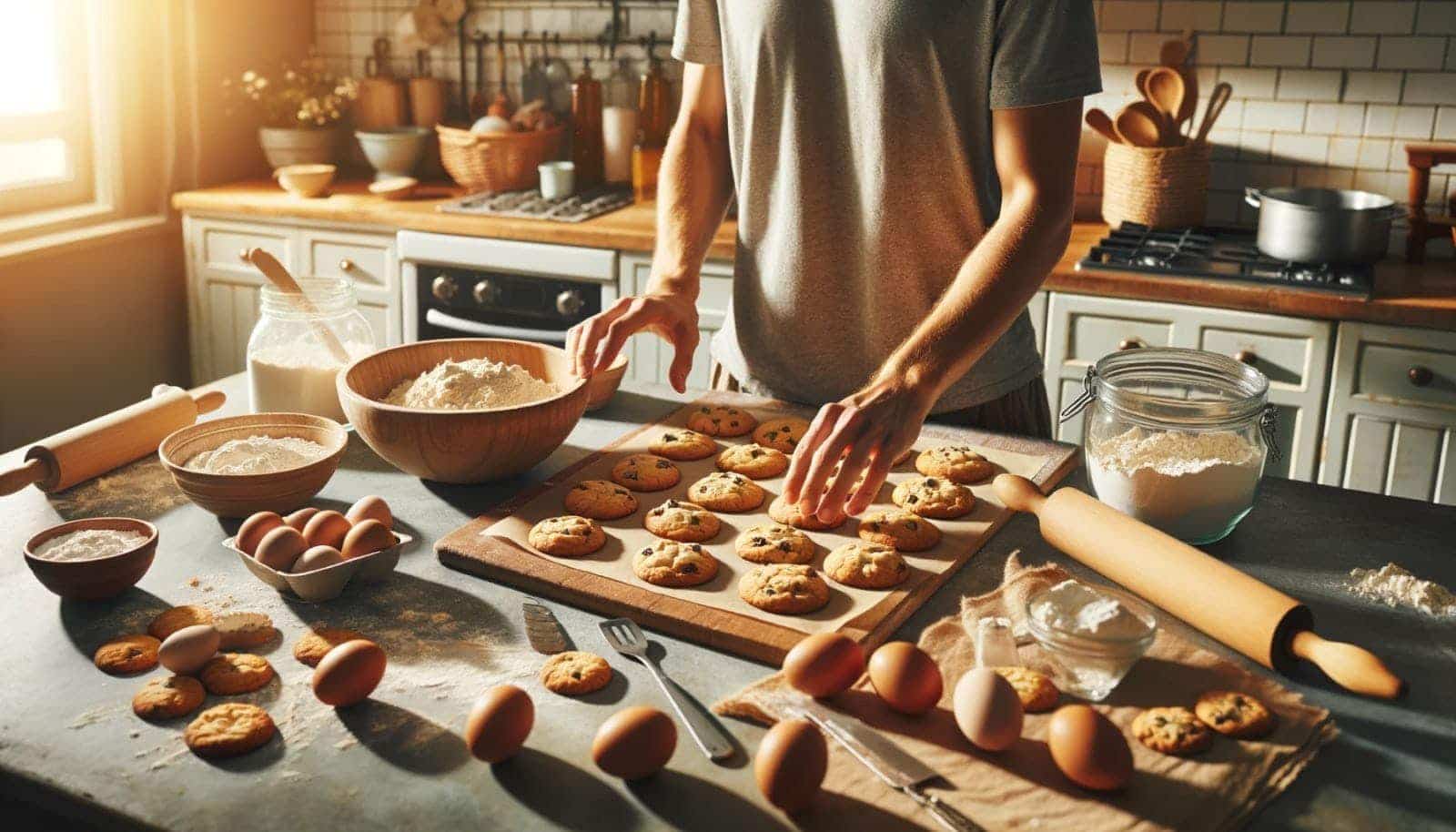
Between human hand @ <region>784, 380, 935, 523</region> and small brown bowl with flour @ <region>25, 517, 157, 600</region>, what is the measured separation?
65 centimetres

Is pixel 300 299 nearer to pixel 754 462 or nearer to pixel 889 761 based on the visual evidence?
pixel 754 462

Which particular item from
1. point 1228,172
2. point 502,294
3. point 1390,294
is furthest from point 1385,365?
point 502,294

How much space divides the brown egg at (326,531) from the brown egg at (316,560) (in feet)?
0.12

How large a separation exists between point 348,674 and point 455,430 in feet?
1.43

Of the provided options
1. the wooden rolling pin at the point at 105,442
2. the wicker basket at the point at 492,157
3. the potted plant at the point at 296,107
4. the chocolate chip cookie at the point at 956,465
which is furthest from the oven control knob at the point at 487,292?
the chocolate chip cookie at the point at 956,465

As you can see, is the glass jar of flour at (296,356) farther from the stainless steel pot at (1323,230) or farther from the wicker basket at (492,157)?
the stainless steel pot at (1323,230)

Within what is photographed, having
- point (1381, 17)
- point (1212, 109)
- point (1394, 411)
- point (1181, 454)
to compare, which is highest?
point (1381, 17)

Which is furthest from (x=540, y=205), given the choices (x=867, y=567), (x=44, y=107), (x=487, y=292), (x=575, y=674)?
(x=575, y=674)

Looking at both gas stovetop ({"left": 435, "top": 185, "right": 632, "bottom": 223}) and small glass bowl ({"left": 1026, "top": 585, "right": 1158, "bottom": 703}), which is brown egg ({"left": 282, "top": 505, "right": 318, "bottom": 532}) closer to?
small glass bowl ({"left": 1026, "top": 585, "right": 1158, "bottom": 703})

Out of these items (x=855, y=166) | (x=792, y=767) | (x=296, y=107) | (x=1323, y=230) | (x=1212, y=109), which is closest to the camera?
(x=792, y=767)

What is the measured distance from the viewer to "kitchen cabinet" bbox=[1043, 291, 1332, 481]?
2568 mm

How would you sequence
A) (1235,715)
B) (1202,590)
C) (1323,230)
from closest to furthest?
(1235,715)
(1202,590)
(1323,230)

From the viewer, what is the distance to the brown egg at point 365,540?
4.06 feet

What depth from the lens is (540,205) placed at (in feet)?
10.8
